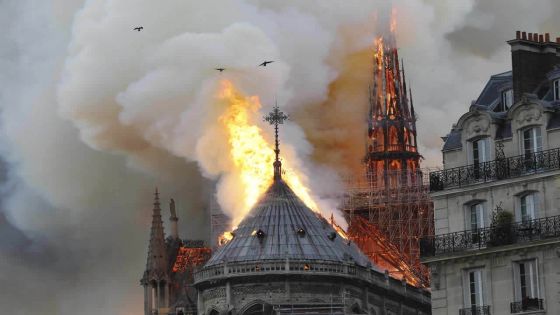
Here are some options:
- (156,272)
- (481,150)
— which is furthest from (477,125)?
(156,272)

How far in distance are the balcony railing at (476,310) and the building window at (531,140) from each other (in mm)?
6031

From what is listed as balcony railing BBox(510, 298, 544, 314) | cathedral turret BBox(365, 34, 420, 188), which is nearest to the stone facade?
balcony railing BBox(510, 298, 544, 314)

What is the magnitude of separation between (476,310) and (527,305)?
8.55 ft

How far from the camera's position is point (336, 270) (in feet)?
435

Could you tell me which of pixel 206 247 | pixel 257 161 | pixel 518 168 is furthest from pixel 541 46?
pixel 206 247

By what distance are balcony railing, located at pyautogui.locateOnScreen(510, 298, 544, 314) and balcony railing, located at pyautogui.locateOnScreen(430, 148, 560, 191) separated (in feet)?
16.0

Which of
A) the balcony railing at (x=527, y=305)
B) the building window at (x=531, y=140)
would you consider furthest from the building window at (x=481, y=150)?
the balcony railing at (x=527, y=305)

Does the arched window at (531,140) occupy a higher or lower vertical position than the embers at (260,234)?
lower

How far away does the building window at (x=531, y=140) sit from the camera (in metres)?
90.4

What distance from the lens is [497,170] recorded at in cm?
9119

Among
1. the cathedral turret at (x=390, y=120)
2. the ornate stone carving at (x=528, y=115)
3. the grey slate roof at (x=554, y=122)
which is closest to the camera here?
the grey slate roof at (x=554, y=122)

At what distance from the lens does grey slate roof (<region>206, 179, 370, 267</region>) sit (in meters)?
133

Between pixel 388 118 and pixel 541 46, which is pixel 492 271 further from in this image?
pixel 388 118

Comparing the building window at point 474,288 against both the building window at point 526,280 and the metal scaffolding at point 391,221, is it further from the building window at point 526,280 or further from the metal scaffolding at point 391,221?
the metal scaffolding at point 391,221
